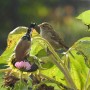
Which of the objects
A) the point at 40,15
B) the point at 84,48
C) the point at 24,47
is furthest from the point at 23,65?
the point at 40,15

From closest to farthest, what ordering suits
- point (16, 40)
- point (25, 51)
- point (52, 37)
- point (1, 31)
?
point (25, 51) < point (16, 40) < point (52, 37) < point (1, 31)

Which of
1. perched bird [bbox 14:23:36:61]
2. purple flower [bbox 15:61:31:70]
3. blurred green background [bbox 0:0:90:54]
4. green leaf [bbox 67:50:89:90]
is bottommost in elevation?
blurred green background [bbox 0:0:90:54]

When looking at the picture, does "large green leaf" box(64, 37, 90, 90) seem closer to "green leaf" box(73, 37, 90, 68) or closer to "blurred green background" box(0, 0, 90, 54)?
"green leaf" box(73, 37, 90, 68)

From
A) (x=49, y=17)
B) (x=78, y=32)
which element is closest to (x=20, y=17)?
(x=49, y=17)

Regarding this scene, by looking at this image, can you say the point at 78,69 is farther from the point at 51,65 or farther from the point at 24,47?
the point at 24,47

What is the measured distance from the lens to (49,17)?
9492 millimetres

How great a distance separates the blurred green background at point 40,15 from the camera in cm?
866

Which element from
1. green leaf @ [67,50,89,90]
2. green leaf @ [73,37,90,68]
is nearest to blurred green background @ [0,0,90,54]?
green leaf @ [67,50,89,90]

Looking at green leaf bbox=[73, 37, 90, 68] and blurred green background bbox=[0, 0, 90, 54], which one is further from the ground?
green leaf bbox=[73, 37, 90, 68]

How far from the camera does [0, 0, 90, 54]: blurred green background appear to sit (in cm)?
866

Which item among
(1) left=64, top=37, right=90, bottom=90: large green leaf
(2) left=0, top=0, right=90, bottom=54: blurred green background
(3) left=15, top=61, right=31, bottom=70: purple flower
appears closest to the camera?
(3) left=15, top=61, right=31, bottom=70: purple flower

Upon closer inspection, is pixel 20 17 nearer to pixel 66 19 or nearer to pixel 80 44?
pixel 66 19

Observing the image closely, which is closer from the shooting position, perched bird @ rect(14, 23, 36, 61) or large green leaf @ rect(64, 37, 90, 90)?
perched bird @ rect(14, 23, 36, 61)

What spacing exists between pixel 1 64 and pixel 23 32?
0.48 feet
